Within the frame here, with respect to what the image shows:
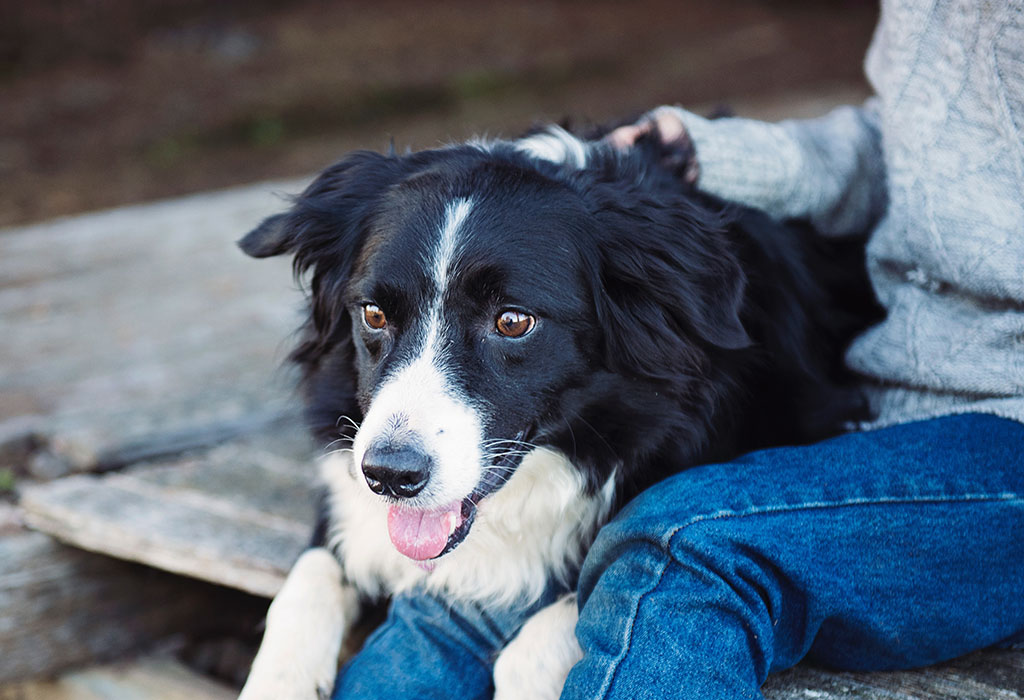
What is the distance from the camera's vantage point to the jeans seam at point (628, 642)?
1534mm

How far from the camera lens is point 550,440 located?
1979 millimetres

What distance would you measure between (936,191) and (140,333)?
116 inches

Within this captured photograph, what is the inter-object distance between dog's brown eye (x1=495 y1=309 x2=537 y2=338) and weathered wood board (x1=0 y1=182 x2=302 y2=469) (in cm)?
67

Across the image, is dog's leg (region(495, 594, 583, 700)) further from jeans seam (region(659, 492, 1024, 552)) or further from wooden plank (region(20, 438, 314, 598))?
wooden plank (region(20, 438, 314, 598))

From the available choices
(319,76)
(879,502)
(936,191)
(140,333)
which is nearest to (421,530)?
(879,502)

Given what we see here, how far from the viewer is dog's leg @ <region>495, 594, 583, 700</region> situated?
5.90ft

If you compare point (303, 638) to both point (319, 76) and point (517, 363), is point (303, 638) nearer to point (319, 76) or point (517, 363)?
point (517, 363)

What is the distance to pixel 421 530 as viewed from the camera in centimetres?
184

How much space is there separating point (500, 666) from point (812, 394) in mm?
901

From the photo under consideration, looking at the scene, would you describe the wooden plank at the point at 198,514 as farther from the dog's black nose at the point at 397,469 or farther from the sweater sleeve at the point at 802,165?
the sweater sleeve at the point at 802,165

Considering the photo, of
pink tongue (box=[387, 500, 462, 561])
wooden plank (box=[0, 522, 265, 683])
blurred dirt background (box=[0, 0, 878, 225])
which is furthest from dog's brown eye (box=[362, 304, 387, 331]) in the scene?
blurred dirt background (box=[0, 0, 878, 225])

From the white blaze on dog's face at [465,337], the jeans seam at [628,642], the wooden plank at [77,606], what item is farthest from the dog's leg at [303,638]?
the wooden plank at [77,606]

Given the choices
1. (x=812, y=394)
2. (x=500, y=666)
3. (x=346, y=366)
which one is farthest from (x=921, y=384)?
(x=346, y=366)

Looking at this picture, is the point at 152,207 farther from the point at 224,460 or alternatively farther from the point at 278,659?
the point at 278,659
